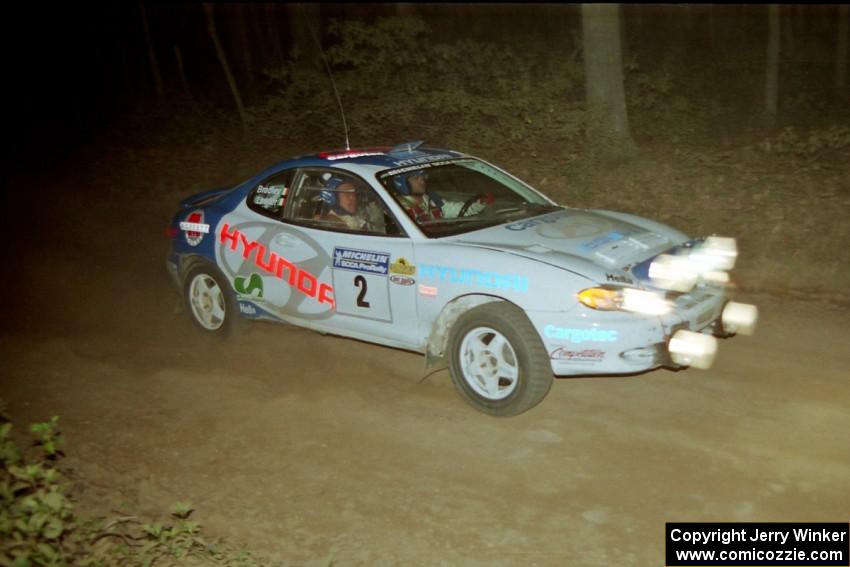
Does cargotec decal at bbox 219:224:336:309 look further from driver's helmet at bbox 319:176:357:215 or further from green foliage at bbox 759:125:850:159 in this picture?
green foliage at bbox 759:125:850:159

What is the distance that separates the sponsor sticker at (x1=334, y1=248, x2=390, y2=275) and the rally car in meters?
0.01

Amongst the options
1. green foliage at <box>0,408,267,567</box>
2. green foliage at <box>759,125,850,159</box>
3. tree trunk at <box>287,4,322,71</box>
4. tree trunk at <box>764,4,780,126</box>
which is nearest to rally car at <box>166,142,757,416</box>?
green foliage at <box>0,408,267,567</box>

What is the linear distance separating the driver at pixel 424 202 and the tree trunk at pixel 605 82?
5047mm

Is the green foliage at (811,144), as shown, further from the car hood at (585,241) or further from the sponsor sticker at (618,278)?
the sponsor sticker at (618,278)

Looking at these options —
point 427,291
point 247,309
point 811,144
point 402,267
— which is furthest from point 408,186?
point 811,144

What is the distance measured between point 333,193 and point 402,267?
1.03 metres

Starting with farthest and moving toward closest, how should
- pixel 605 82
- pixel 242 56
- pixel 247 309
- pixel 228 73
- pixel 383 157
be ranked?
pixel 242 56
pixel 228 73
pixel 605 82
pixel 247 309
pixel 383 157

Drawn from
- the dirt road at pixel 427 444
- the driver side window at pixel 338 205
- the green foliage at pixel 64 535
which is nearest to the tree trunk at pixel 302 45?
the driver side window at pixel 338 205

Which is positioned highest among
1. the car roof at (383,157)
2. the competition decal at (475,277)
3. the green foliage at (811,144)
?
the car roof at (383,157)

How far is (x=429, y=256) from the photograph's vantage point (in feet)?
19.1

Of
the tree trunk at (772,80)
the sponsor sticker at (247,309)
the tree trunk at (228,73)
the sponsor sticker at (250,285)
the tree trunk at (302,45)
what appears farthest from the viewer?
the tree trunk at (228,73)

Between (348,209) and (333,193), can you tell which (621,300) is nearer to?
(348,209)

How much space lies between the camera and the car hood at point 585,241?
5.50 metres

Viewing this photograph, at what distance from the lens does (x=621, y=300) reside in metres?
5.26
